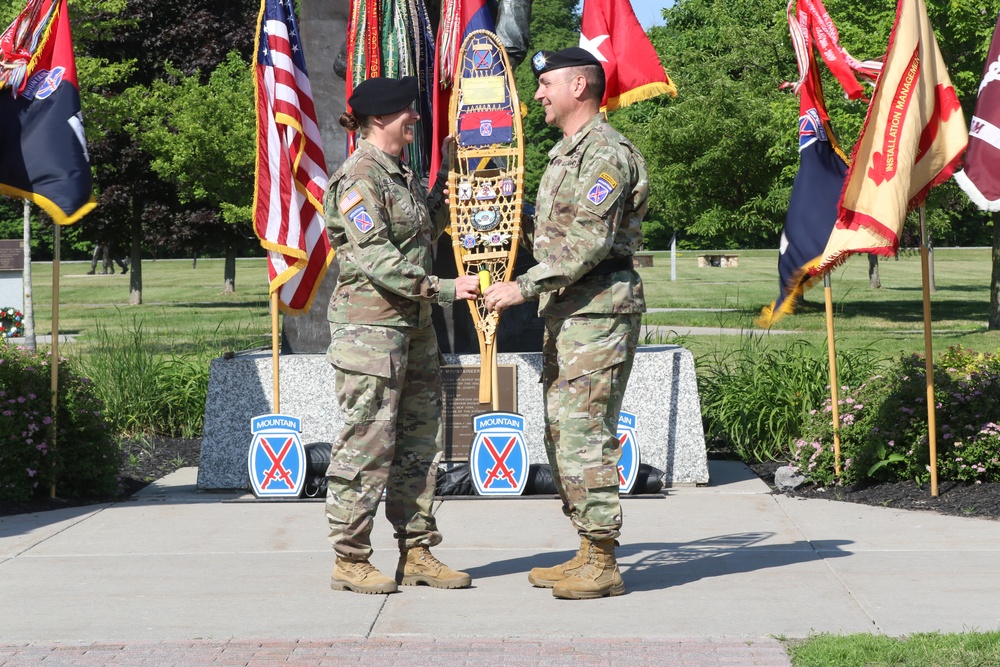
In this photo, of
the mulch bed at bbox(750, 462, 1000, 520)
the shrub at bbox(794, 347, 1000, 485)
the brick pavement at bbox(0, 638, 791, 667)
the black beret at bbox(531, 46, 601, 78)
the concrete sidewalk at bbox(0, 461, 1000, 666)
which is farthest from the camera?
the shrub at bbox(794, 347, 1000, 485)

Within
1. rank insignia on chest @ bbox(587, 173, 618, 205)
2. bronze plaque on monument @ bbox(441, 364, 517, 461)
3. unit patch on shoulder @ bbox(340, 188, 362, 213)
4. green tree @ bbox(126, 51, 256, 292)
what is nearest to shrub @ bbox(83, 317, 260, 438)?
bronze plaque on monument @ bbox(441, 364, 517, 461)

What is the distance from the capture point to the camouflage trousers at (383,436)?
17.7ft

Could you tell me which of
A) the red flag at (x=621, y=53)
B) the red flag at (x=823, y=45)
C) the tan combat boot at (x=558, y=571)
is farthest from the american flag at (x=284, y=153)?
the tan combat boot at (x=558, y=571)

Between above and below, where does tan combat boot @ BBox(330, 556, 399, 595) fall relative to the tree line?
below

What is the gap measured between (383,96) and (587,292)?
4.06 ft

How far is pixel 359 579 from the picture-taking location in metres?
5.50

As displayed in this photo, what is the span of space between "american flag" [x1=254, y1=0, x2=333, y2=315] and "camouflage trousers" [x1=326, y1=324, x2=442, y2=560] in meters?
2.75

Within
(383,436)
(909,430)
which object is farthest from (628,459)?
(383,436)

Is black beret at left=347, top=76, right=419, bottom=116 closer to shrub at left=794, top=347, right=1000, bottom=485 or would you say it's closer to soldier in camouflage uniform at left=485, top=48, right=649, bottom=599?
soldier in camouflage uniform at left=485, top=48, right=649, bottom=599

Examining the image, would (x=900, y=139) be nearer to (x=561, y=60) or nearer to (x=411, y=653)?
(x=561, y=60)

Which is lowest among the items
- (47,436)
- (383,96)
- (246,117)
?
(47,436)

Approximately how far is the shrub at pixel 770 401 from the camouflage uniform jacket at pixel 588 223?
12.3 ft

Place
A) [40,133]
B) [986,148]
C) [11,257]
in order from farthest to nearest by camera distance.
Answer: [11,257] → [40,133] → [986,148]

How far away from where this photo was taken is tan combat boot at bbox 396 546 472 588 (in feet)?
18.4
